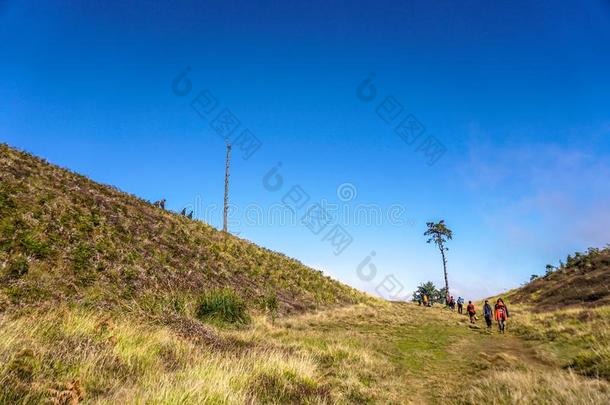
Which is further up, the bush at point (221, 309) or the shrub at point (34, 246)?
the shrub at point (34, 246)

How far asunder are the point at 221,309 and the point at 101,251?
6537mm

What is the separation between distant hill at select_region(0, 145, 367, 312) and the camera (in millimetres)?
12291

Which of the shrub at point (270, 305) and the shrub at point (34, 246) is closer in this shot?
the shrub at point (34, 246)

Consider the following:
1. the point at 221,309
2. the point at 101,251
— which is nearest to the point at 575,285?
the point at 221,309

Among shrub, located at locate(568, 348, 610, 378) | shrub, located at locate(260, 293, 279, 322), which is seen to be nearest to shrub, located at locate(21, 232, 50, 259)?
shrub, located at locate(260, 293, 279, 322)

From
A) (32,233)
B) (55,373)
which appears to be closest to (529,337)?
(55,373)

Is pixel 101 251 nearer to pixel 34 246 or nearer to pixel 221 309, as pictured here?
pixel 34 246

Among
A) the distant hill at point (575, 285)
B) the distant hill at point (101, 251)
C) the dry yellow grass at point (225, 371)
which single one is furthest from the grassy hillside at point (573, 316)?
the distant hill at point (101, 251)

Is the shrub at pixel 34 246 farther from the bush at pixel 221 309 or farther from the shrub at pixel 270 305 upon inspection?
the shrub at pixel 270 305

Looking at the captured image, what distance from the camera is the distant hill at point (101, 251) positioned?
40.3 feet

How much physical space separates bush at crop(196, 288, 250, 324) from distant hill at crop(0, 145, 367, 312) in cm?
155

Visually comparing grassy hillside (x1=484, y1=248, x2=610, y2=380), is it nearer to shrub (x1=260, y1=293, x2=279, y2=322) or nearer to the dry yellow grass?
the dry yellow grass

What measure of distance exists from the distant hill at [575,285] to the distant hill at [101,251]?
2119 centimetres

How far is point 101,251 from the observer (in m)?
16.2
